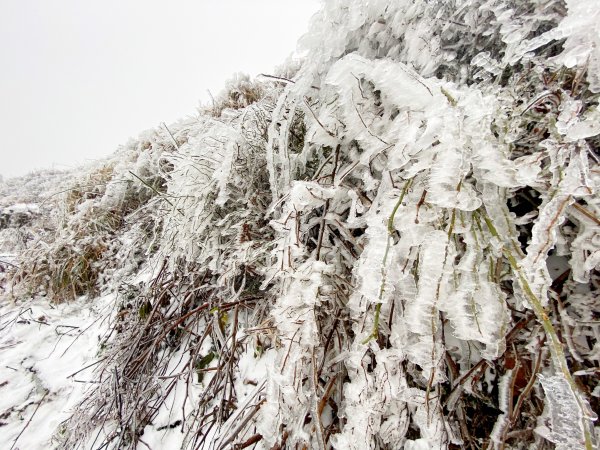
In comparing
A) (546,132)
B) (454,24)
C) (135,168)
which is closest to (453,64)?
(454,24)

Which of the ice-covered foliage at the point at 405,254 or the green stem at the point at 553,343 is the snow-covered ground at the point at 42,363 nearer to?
the ice-covered foliage at the point at 405,254

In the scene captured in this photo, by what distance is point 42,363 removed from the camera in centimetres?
191

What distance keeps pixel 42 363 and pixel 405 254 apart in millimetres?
2231

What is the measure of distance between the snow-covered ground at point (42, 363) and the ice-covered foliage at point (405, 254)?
30 centimetres

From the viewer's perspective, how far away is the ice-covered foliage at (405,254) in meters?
0.60

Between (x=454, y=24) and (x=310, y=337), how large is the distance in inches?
42.2

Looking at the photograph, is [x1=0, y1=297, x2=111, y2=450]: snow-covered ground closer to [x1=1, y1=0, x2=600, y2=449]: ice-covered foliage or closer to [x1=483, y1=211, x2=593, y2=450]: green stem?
[x1=1, y1=0, x2=600, y2=449]: ice-covered foliage

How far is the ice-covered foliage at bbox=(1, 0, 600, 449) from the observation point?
60 centimetres

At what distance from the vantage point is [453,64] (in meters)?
1.05

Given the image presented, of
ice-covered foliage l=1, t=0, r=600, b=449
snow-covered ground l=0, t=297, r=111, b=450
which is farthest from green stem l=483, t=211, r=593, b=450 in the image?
snow-covered ground l=0, t=297, r=111, b=450

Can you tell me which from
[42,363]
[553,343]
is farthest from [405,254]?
[42,363]

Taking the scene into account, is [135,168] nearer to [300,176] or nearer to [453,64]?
[300,176]

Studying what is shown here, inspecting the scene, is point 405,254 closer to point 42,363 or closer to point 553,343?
point 553,343

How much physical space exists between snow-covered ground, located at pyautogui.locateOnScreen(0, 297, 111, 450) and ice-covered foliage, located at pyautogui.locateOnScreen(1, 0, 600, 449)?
11.6 inches
